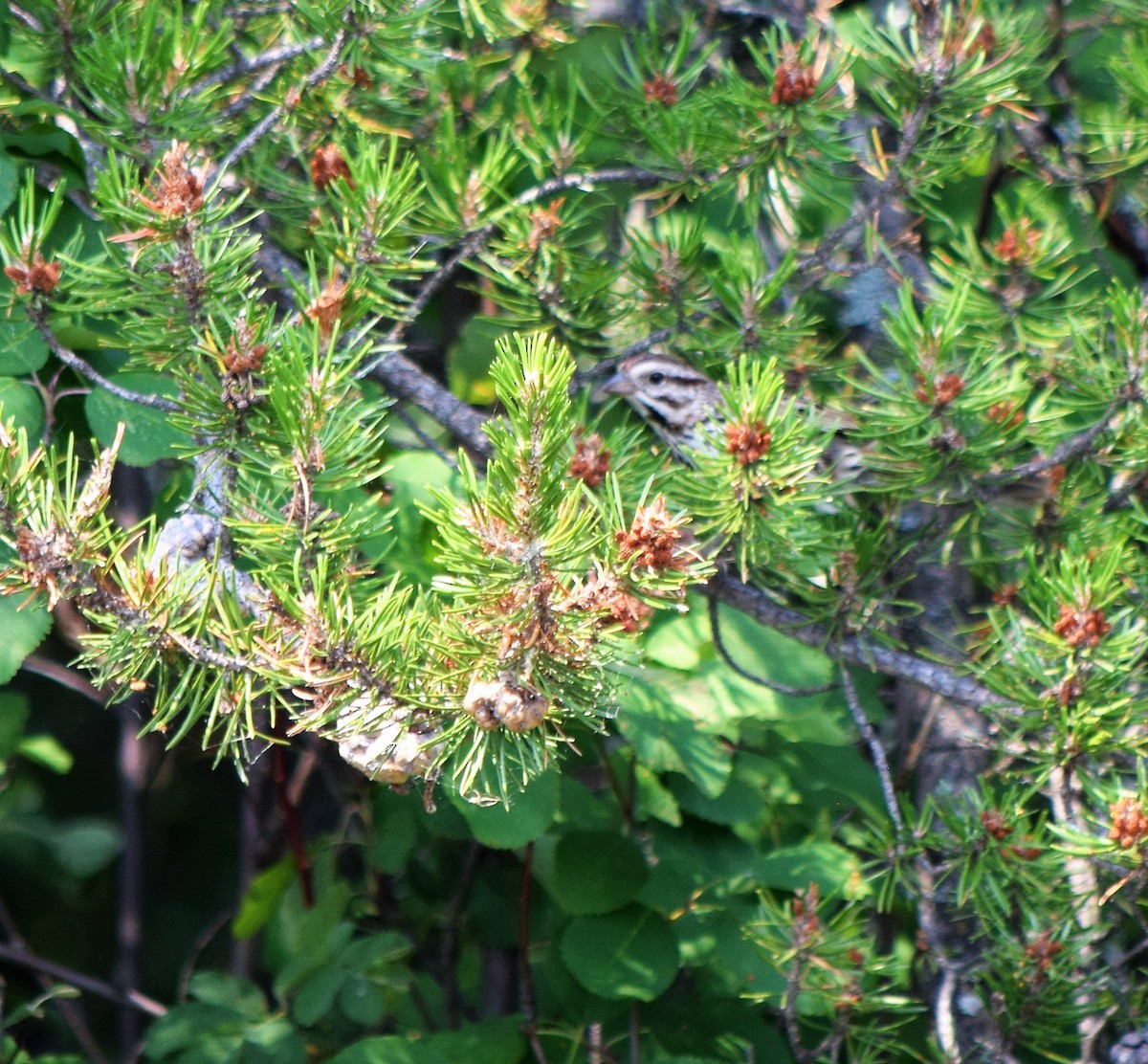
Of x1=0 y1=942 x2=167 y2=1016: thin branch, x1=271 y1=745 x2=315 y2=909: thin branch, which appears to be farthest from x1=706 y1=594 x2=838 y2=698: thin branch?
x1=0 y1=942 x2=167 y2=1016: thin branch

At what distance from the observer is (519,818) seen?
211cm

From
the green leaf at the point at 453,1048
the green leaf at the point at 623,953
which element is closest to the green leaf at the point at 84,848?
the green leaf at the point at 453,1048

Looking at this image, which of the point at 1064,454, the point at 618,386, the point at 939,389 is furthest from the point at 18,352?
the point at 1064,454

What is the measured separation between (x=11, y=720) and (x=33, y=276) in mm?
1157

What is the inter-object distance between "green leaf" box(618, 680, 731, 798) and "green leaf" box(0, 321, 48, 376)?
107 centimetres

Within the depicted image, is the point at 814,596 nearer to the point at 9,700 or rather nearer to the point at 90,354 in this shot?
the point at 90,354

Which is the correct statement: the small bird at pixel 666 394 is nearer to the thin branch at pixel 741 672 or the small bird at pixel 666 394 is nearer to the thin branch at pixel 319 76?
the thin branch at pixel 741 672

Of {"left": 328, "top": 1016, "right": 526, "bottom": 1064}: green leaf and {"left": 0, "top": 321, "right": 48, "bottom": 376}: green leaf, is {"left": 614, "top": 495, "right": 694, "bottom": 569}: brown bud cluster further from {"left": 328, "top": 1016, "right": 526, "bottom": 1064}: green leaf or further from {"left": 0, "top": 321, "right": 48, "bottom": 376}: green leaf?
{"left": 328, "top": 1016, "right": 526, "bottom": 1064}: green leaf

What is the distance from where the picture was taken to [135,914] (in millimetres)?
3316

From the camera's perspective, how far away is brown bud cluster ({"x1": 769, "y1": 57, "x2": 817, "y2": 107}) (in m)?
1.91

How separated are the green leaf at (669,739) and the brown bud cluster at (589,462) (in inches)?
23.5

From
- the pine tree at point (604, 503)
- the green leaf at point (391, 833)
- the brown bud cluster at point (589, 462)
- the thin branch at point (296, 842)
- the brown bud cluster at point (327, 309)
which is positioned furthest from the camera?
the thin branch at point (296, 842)

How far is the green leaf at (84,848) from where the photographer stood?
3.42 meters

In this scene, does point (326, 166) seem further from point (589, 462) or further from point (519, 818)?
point (519, 818)
